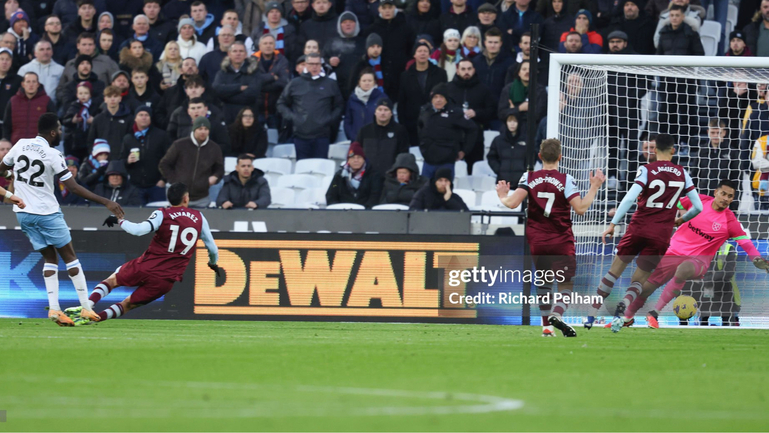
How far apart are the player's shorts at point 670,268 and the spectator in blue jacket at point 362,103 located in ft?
19.3

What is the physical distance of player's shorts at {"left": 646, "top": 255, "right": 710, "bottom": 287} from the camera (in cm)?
1173

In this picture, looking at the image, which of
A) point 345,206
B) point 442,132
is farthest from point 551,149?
point 442,132

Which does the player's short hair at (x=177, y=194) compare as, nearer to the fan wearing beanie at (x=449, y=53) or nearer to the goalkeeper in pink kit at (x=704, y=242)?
the goalkeeper in pink kit at (x=704, y=242)

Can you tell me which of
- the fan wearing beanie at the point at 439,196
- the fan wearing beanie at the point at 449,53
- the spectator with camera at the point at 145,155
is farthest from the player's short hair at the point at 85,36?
the fan wearing beanie at the point at 439,196

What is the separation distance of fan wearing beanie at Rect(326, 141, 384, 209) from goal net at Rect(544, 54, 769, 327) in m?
3.23

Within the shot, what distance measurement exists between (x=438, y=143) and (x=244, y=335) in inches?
255

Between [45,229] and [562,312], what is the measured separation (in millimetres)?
5189

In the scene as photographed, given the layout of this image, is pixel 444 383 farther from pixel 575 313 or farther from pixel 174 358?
pixel 575 313

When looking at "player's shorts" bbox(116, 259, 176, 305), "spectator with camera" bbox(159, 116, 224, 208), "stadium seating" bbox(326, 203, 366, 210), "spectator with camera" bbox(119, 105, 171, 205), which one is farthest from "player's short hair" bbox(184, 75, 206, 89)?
"player's shorts" bbox(116, 259, 176, 305)

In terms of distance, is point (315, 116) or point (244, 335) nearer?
point (244, 335)

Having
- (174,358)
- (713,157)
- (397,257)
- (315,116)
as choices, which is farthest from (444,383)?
(315,116)

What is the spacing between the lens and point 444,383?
6586mm

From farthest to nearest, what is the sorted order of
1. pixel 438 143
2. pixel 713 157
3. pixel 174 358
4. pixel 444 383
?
pixel 438 143, pixel 713 157, pixel 174 358, pixel 444 383

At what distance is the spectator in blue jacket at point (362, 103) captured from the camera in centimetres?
1662
